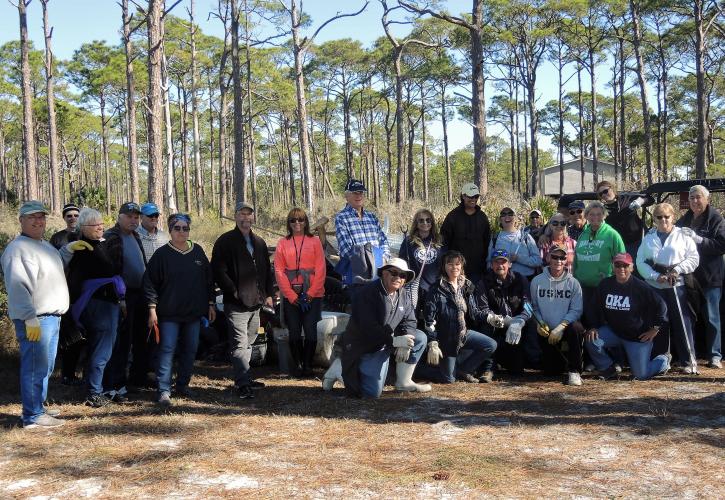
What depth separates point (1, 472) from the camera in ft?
12.2

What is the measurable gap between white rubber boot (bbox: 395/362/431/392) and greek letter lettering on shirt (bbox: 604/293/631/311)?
74.1 inches

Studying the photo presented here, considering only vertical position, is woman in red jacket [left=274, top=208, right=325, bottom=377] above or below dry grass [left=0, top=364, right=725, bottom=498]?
above

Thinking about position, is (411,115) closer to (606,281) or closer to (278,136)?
(278,136)

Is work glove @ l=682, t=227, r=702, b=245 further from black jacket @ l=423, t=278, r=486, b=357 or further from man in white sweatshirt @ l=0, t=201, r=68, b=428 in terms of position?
man in white sweatshirt @ l=0, t=201, r=68, b=428

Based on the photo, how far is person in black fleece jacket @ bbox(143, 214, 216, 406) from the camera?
5270 mm

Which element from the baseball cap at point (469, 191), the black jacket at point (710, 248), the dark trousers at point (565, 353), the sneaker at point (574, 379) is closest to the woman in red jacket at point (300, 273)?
the baseball cap at point (469, 191)

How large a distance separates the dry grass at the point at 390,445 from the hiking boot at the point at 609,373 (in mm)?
290

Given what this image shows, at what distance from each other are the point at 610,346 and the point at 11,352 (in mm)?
6167

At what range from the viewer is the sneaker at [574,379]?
5.84m

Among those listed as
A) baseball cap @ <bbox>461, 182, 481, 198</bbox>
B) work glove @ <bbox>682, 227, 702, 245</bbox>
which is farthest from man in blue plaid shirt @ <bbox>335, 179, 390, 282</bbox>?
work glove @ <bbox>682, 227, 702, 245</bbox>

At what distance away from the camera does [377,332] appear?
18.0 feet

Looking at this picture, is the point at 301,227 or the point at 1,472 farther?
the point at 301,227

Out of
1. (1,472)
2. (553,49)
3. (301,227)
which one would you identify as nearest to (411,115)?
(553,49)

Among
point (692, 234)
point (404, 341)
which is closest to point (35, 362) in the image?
point (404, 341)
